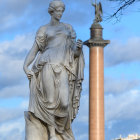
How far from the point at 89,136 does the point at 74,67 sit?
32.2 m

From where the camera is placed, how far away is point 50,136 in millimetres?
13094

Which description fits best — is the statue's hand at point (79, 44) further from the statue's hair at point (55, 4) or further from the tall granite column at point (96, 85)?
the tall granite column at point (96, 85)

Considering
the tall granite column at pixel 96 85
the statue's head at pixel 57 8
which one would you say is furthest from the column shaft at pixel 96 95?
the statue's head at pixel 57 8

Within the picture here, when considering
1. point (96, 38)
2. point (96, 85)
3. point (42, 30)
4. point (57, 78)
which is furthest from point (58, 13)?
point (96, 38)

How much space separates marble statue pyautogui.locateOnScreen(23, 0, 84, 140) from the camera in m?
13.0

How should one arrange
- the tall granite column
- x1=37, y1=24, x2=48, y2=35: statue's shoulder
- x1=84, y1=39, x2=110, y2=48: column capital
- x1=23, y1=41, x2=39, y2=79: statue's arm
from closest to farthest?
x1=23, y1=41, x2=39, y2=79: statue's arm → x1=37, y1=24, x2=48, y2=35: statue's shoulder → the tall granite column → x1=84, y1=39, x2=110, y2=48: column capital

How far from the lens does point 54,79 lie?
1311cm

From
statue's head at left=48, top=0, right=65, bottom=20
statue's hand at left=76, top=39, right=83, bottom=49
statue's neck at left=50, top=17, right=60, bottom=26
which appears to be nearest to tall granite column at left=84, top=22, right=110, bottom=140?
statue's neck at left=50, top=17, right=60, bottom=26

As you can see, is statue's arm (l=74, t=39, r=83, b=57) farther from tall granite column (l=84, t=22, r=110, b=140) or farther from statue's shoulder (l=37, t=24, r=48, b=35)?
tall granite column (l=84, t=22, r=110, b=140)

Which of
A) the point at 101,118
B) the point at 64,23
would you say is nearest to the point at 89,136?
the point at 101,118

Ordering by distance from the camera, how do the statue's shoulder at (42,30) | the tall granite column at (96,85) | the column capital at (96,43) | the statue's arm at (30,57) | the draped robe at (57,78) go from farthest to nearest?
the column capital at (96,43) < the tall granite column at (96,85) < the statue's shoulder at (42,30) < the statue's arm at (30,57) < the draped robe at (57,78)

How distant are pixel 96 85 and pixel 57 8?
A: 1248 inches

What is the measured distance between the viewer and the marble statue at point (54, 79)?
1305 cm

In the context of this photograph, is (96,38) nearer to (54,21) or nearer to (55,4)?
(54,21)
